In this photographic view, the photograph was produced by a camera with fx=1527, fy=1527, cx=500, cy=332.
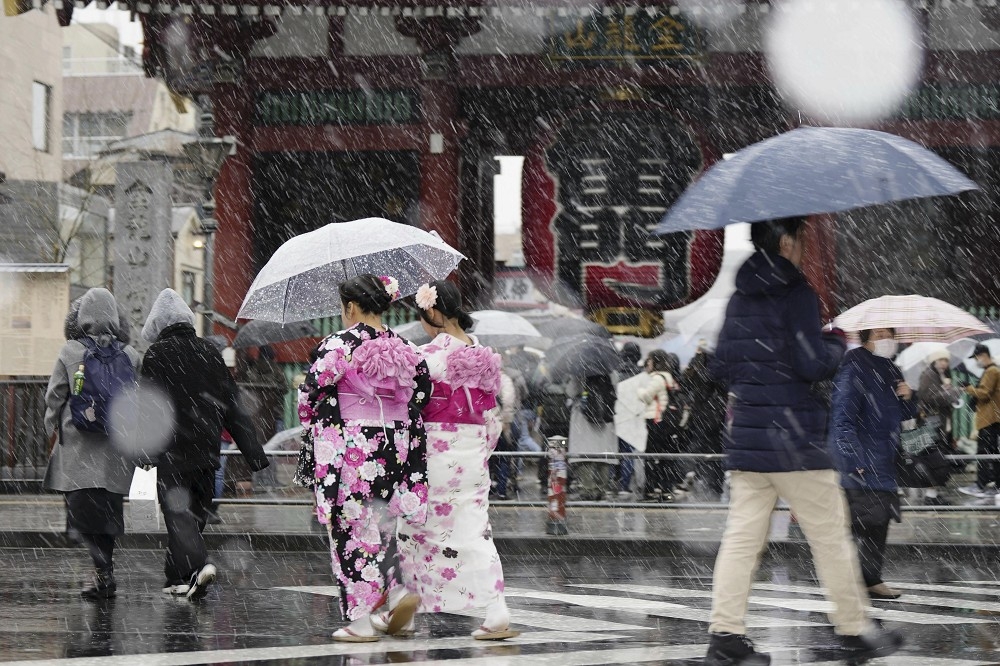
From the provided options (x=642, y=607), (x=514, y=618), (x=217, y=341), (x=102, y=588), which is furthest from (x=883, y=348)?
(x=217, y=341)

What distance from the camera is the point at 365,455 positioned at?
7098 millimetres

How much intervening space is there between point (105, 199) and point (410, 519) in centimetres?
4022

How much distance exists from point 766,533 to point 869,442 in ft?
9.97

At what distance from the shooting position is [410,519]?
23.4ft

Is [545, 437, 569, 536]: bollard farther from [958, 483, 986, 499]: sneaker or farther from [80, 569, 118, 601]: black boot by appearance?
[958, 483, 986, 499]: sneaker

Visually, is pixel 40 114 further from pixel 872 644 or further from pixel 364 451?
pixel 872 644

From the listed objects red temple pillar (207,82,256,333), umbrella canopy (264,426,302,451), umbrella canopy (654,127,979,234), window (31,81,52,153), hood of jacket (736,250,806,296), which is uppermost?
window (31,81,52,153)

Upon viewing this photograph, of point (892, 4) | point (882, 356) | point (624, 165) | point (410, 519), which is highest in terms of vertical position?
point (892, 4)

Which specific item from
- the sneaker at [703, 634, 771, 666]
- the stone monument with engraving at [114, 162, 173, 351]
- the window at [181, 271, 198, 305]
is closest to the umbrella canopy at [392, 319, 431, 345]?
the stone monument with engraving at [114, 162, 173, 351]

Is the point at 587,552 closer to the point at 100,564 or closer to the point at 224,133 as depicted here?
the point at 100,564

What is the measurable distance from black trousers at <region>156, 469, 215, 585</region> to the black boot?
33cm

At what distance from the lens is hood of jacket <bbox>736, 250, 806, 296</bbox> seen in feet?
20.1

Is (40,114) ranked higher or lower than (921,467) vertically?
higher

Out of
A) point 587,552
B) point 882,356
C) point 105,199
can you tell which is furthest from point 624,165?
point 105,199
